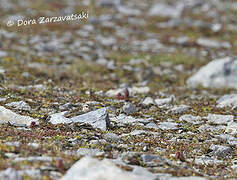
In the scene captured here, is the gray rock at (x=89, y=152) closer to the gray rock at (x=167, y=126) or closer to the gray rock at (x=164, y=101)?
the gray rock at (x=167, y=126)

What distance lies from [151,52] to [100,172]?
2027 centimetres

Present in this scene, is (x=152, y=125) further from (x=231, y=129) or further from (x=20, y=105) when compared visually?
(x=20, y=105)

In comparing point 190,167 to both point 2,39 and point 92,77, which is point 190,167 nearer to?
point 92,77

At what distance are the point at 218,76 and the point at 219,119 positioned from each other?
23.7 feet

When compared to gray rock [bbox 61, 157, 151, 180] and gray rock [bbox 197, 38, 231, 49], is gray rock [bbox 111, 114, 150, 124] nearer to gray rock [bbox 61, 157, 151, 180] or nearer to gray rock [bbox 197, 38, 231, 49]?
gray rock [bbox 61, 157, 151, 180]

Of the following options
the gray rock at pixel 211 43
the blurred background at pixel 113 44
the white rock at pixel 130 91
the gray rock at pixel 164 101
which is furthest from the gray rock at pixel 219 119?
the gray rock at pixel 211 43

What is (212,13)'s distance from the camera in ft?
159

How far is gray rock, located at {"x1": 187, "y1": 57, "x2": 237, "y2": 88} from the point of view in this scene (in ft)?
57.4

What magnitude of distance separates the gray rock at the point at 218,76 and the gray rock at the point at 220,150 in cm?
950

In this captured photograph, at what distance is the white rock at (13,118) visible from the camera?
8383 mm

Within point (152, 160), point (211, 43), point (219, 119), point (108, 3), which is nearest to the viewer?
point (152, 160)

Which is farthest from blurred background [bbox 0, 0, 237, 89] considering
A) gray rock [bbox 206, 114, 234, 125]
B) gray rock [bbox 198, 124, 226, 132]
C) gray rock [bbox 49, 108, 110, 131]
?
gray rock [bbox 198, 124, 226, 132]

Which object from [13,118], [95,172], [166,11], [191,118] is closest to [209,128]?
[191,118]

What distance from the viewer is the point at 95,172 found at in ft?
16.9
